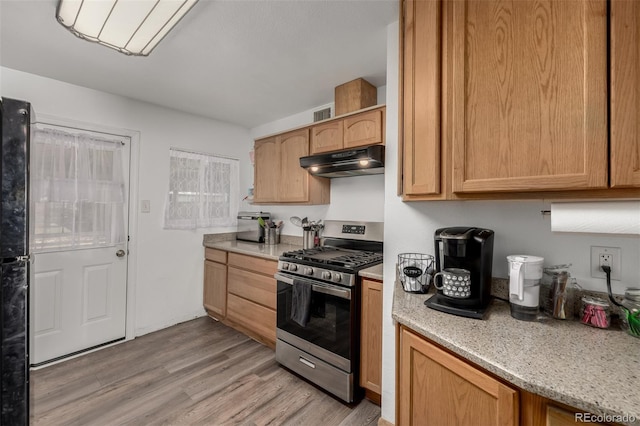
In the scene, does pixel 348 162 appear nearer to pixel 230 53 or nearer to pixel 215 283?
pixel 230 53

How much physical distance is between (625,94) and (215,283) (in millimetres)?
3321

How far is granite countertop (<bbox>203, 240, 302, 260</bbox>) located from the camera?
2.54 m

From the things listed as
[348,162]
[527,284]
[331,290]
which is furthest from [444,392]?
[348,162]

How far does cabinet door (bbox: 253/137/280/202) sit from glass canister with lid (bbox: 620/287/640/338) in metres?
2.55

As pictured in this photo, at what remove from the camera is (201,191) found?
3.20 metres

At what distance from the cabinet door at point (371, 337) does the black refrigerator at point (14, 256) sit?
5.30ft

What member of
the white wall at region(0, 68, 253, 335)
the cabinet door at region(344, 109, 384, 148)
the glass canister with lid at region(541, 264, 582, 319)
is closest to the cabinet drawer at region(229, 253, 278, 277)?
the white wall at region(0, 68, 253, 335)

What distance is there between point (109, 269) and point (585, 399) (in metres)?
3.31

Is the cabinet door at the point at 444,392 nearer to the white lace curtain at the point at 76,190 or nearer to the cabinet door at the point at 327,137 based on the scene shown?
the cabinet door at the point at 327,137

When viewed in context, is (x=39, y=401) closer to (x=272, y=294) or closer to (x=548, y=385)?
(x=272, y=294)

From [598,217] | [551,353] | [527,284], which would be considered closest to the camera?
[551,353]

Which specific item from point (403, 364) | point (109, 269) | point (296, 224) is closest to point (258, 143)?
point (296, 224)

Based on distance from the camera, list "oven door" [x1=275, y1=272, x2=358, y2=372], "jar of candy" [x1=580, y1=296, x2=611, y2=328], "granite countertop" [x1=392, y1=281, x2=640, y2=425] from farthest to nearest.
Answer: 1. "oven door" [x1=275, y1=272, x2=358, y2=372]
2. "jar of candy" [x1=580, y1=296, x2=611, y2=328]
3. "granite countertop" [x1=392, y1=281, x2=640, y2=425]

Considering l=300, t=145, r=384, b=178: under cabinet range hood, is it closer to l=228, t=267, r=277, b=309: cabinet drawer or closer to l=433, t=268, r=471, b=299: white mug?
l=433, t=268, r=471, b=299: white mug
